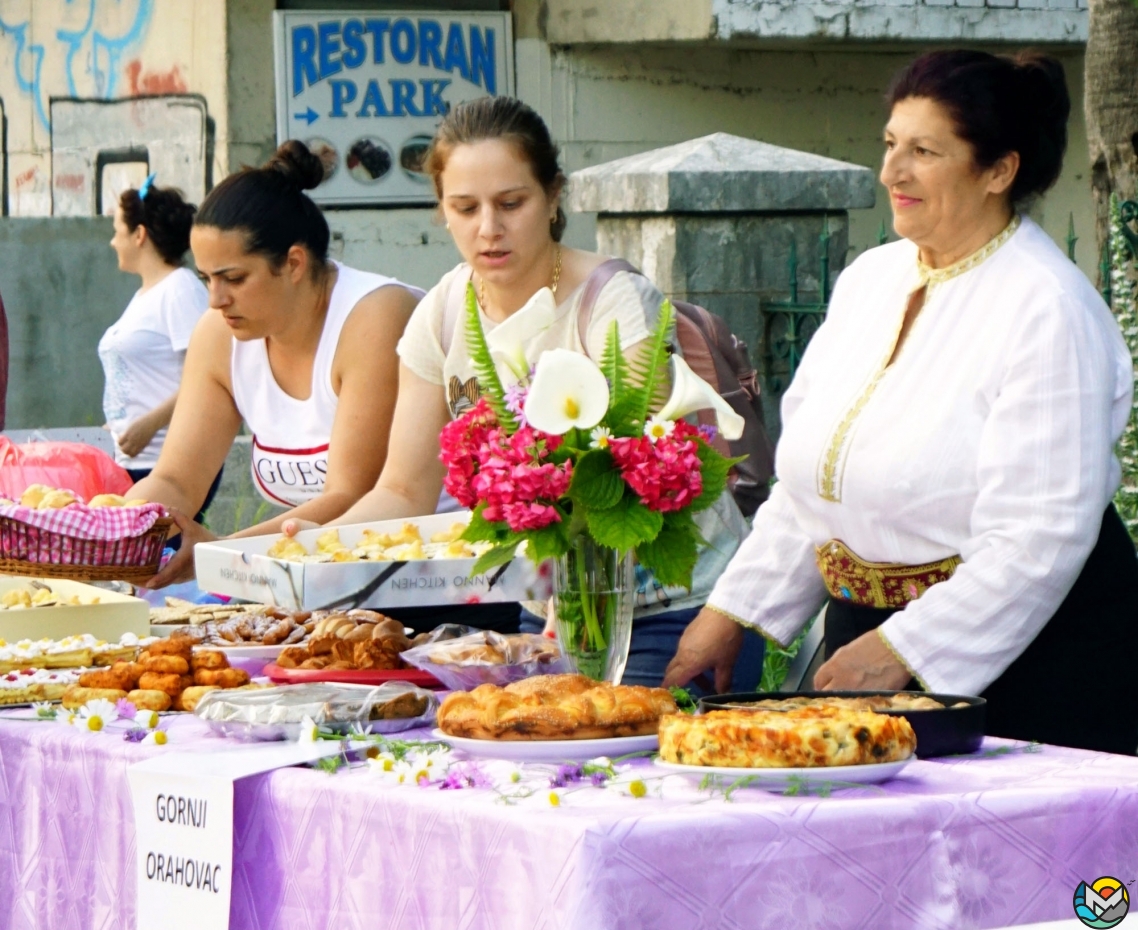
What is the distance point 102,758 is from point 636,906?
93 centimetres

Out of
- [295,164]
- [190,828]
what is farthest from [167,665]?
[295,164]

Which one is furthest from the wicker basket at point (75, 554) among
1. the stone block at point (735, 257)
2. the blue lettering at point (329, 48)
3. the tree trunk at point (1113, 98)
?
the blue lettering at point (329, 48)

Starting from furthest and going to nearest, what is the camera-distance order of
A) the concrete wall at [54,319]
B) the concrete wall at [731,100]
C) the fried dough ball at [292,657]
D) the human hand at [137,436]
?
the concrete wall at [54,319], the concrete wall at [731,100], the human hand at [137,436], the fried dough ball at [292,657]

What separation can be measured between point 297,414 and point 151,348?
308 centimetres

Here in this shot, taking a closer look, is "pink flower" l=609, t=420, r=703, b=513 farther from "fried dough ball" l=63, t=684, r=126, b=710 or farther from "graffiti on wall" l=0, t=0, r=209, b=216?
"graffiti on wall" l=0, t=0, r=209, b=216

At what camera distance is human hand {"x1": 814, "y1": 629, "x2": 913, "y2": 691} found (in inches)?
108

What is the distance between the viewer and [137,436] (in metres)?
6.68

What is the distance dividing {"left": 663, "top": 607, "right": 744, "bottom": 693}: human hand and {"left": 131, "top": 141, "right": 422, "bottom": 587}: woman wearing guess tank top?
112 centimetres

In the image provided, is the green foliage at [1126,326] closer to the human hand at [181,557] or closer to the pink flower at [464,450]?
the human hand at [181,557]

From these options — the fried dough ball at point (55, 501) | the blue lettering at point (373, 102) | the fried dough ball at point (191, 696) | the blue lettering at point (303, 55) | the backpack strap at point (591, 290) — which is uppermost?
the blue lettering at point (303, 55)

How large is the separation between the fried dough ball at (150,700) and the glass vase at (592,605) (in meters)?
0.58

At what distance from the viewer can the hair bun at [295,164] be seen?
432 centimetres

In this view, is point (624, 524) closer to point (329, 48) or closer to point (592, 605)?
point (592, 605)

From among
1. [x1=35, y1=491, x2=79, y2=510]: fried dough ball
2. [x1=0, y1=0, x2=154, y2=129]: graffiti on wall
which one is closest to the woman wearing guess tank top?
[x1=35, y1=491, x2=79, y2=510]: fried dough ball
